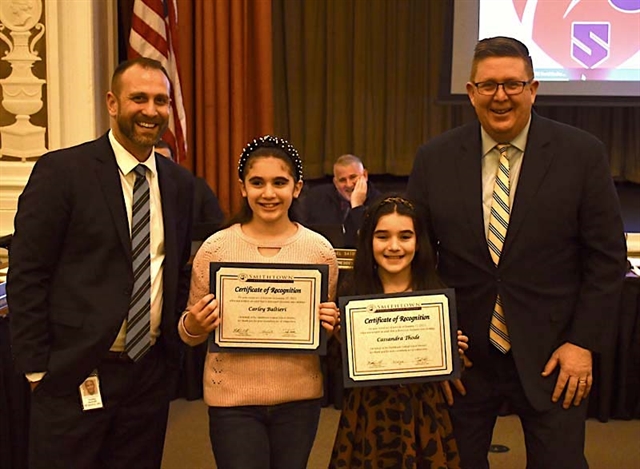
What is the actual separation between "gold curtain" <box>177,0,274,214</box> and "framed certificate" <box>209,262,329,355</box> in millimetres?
3706

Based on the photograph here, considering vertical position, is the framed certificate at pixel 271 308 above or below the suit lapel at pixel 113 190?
below

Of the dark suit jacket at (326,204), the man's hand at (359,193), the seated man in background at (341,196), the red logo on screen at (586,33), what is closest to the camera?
the man's hand at (359,193)

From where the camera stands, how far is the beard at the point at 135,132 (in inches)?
102

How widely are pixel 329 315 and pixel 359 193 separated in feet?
10.1

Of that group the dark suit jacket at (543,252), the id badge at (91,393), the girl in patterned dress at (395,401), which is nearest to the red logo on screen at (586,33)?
the dark suit jacket at (543,252)

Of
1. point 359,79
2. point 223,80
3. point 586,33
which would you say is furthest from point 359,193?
point 586,33

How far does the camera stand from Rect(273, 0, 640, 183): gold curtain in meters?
7.02

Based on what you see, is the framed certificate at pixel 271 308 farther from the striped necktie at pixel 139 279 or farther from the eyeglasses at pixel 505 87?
the eyeglasses at pixel 505 87

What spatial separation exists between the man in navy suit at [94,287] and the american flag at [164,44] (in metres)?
3.10

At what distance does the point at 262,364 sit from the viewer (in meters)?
2.58

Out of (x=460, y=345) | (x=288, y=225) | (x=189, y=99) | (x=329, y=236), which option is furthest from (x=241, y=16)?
(x=460, y=345)

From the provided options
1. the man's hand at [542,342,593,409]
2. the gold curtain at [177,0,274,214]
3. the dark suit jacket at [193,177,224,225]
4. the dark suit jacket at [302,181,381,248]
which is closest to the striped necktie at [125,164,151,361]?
the man's hand at [542,342,593,409]

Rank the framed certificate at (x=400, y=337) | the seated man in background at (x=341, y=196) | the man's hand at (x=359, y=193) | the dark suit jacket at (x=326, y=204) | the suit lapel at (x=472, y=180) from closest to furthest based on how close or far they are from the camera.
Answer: the framed certificate at (x=400, y=337) → the suit lapel at (x=472, y=180) → the man's hand at (x=359, y=193) → the seated man in background at (x=341, y=196) → the dark suit jacket at (x=326, y=204)

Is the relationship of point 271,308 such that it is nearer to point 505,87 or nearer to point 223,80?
point 505,87
